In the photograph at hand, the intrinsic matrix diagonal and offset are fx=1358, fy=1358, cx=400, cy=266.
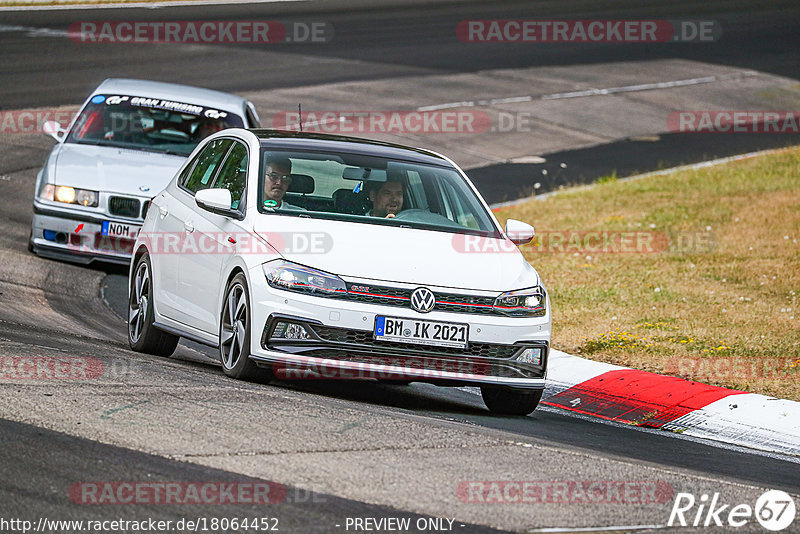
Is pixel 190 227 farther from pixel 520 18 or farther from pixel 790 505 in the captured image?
pixel 520 18

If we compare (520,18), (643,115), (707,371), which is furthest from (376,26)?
(707,371)

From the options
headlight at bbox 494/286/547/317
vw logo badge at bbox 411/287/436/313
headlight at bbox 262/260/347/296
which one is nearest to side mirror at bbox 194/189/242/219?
headlight at bbox 262/260/347/296

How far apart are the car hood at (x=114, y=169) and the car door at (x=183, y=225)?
120 inches

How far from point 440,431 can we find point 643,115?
65.4 ft

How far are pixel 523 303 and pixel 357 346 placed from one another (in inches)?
42.8

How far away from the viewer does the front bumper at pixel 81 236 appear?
12883 mm

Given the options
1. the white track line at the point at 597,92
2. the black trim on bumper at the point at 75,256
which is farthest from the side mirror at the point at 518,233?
the white track line at the point at 597,92

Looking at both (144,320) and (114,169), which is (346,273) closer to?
(144,320)

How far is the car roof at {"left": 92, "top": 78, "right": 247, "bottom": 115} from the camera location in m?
14.5

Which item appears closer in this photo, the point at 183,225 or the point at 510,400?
the point at 510,400

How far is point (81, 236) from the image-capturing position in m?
12.9

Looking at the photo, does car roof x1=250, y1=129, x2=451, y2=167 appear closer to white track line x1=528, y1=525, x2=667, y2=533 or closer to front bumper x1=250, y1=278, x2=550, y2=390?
front bumper x1=250, y1=278, x2=550, y2=390

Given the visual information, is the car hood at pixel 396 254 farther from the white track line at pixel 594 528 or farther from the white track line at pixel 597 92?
the white track line at pixel 597 92

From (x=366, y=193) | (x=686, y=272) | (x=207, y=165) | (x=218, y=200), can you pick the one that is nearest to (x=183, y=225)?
(x=207, y=165)
